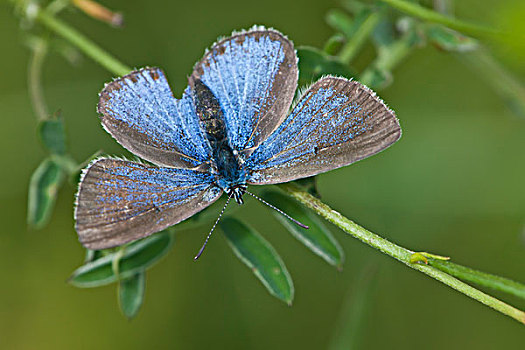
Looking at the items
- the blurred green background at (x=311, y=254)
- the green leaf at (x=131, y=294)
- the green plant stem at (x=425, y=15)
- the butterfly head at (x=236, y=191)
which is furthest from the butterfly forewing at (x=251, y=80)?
the blurred green background at (x=311, y=254)

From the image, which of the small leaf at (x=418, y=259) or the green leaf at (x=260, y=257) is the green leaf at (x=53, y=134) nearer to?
the green leaf at (x=260, y=257)

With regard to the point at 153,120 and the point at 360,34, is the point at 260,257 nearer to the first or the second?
the point at 153,120

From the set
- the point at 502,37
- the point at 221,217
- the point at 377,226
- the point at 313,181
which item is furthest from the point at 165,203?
the point at 377,226

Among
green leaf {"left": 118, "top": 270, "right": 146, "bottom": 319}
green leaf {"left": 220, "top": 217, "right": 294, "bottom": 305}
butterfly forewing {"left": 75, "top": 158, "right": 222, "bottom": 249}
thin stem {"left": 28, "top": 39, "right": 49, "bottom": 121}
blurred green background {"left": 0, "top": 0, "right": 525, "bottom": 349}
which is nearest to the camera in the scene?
butterfly forewing {"left": 75, "top": 158, "right": 222, "bottom": 249}

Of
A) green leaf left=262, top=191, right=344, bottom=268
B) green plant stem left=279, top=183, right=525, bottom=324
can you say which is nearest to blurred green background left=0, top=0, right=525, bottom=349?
green leaf left=262, top=191, right=344, bottom=268

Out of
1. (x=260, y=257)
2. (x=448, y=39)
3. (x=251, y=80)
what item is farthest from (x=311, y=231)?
(x=448, y=39)

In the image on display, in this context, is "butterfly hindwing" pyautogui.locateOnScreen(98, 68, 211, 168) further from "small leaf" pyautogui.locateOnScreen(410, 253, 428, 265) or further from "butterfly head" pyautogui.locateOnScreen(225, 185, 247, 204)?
"small leaf" pyautogui.locateOnScreen(410, 253, 428, 265)

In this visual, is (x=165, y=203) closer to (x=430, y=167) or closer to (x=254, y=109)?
(x=254, y=109)
